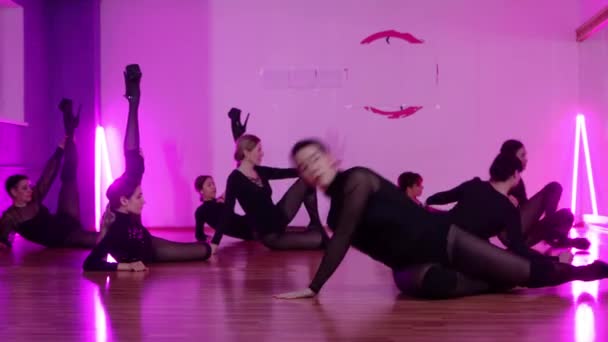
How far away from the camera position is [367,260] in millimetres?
4988

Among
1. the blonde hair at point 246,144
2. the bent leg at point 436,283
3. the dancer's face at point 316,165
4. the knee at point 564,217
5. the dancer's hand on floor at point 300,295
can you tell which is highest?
the blonde hair at point 246,144

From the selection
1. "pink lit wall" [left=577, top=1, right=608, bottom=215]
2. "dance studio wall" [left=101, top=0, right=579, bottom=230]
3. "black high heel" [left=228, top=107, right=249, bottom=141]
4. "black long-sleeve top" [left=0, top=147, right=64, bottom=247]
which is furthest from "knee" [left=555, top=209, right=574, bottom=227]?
"black long-sleeve top" [left=0, top=147, right=64, bottom=247]

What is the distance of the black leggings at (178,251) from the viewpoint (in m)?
4.68

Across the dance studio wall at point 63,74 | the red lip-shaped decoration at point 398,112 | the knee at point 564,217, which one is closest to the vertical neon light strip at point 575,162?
the red lip-shaped decoration at point 398,112

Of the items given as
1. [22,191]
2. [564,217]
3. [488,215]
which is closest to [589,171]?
[564,217]

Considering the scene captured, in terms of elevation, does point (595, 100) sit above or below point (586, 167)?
above

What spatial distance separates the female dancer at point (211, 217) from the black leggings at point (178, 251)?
1105mm

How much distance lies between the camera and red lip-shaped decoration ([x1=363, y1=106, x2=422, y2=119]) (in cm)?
→ 758

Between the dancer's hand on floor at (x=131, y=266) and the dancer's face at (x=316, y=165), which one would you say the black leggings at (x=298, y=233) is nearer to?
the dancer's hand on floor at (x=131, y=266)

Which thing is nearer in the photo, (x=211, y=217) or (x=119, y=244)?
(x=119, y=244)

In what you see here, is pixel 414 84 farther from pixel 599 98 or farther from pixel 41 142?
pixel 41 142

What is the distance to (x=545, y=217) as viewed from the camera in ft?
16.3

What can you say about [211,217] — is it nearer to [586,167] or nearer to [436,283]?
[436,283]

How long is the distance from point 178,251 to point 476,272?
2281 mm
